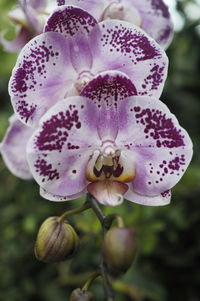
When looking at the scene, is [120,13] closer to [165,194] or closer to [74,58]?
[74,58]

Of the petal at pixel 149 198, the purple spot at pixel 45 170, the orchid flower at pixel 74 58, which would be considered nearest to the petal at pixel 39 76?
the orchid flower at pixel 74 58

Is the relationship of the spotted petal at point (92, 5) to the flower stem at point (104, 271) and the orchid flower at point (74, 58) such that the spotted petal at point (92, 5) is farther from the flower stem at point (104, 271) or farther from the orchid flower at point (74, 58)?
the flower stem at point (104, 271)

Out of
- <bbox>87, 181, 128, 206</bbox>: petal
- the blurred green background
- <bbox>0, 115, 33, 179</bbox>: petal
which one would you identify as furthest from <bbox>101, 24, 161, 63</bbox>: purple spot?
the blurred green background

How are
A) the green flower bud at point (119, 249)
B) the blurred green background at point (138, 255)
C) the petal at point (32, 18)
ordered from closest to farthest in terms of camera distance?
1. the green flower bud at point (119, 249)
2. the petal at point (32, 18)
3. the blurred green background at point (138, 255)

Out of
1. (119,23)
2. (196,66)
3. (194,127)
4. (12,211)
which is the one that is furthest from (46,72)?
(196,66)

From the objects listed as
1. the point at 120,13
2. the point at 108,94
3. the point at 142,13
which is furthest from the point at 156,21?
the point at 108,94

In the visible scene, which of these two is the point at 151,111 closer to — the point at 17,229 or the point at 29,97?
the point at 29,97
